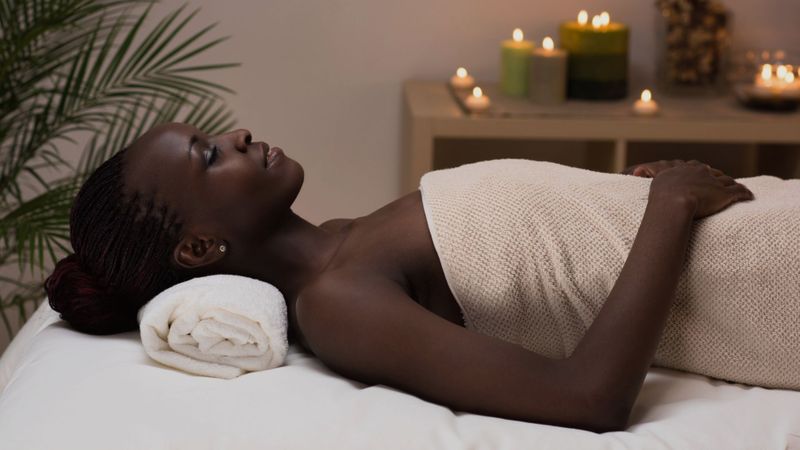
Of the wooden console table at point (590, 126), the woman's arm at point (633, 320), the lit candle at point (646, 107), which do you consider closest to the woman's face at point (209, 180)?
the woman's arm at point (633, 320)

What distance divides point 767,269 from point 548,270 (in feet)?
0.84

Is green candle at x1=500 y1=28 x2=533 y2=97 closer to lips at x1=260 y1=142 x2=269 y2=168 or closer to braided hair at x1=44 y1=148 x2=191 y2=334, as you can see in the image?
lips at x1=260 y1=142 x2=269 y2=168

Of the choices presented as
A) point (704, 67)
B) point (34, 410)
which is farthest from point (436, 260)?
point (704, 67)

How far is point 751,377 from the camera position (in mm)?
1330

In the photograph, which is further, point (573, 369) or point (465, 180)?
point (465, 180)

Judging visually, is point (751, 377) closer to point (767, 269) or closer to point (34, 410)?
point (767, 269)

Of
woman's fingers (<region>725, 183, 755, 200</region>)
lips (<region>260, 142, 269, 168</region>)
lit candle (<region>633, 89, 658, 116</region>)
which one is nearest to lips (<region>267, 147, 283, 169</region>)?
lips (<region>260, 142, 269, 168</region>)

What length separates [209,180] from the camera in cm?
136

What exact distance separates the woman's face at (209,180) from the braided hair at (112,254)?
0.02 meters

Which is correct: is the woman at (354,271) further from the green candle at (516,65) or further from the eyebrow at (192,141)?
the green candle at (516,65)

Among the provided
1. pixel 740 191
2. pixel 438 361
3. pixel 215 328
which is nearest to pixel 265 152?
pixel 215 328

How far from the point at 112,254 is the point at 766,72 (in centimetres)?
191

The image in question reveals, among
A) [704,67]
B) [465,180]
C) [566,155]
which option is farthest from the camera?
[566,155]

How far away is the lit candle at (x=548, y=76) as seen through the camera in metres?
2.73
